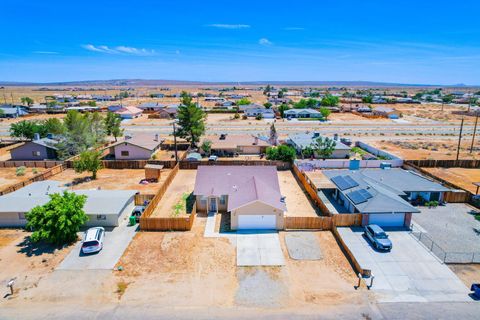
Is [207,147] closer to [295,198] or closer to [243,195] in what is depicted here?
[295,198]

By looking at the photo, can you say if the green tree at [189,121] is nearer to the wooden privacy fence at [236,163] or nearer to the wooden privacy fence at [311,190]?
the wooden privacy fence at [236,163]

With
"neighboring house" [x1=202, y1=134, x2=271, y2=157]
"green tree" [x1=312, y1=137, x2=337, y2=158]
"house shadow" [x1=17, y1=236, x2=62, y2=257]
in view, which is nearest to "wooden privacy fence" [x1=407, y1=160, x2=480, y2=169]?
"green tree" [x1=312, y1=137, x2=337, y2=158]

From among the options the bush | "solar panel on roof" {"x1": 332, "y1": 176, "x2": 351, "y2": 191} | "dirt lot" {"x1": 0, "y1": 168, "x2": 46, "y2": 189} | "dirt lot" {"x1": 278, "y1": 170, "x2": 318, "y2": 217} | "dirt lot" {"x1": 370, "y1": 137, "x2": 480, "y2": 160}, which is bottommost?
"dirt lot" {"x1": 278, "y1": 170, "x2": 318, "y2": 217}

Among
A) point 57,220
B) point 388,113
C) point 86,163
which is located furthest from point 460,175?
point 388,113

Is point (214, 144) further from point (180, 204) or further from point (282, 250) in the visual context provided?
point (282, 250)

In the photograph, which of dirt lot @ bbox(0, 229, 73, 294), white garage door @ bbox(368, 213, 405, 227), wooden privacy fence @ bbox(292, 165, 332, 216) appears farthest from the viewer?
wooden privacy fence @ bbox(292, 165, 332, 216)

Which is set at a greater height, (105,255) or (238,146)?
(238,146)

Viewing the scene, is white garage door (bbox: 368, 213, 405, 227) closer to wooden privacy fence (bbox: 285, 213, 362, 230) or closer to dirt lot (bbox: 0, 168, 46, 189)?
wooden privacy fence (bbox: 285, 213, 362, 230)
